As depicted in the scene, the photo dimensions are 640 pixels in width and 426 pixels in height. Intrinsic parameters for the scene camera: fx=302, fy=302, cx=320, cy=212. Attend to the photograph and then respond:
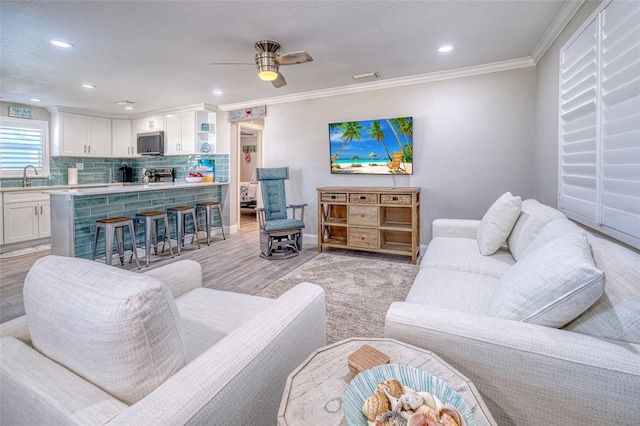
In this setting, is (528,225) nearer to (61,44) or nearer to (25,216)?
(61,44)

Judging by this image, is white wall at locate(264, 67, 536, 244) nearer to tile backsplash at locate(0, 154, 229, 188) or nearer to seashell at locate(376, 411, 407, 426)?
tile backsplash at locate(0, 154, 229, 188)

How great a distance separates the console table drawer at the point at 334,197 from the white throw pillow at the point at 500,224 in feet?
7.18

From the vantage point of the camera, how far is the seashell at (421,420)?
63 cm

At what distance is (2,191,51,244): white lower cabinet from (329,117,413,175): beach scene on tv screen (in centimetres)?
515

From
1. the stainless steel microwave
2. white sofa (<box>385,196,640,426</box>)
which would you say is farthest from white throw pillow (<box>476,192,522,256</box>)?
the stainless steel microwave

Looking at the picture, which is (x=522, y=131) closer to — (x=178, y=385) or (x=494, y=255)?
(x=494, y=255)

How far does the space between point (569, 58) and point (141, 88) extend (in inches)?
208

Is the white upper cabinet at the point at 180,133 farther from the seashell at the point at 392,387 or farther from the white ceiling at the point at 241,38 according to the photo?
the seashell at the point at 392,387

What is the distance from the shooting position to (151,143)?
249 inches

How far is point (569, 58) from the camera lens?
2379 millimetres

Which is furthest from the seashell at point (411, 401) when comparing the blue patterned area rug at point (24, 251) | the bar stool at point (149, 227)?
the blue patterned area rug at point (24, 251)

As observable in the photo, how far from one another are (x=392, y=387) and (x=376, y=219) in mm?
3454

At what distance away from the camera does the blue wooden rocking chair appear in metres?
4.32

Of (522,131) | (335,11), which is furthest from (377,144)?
(335,11)
